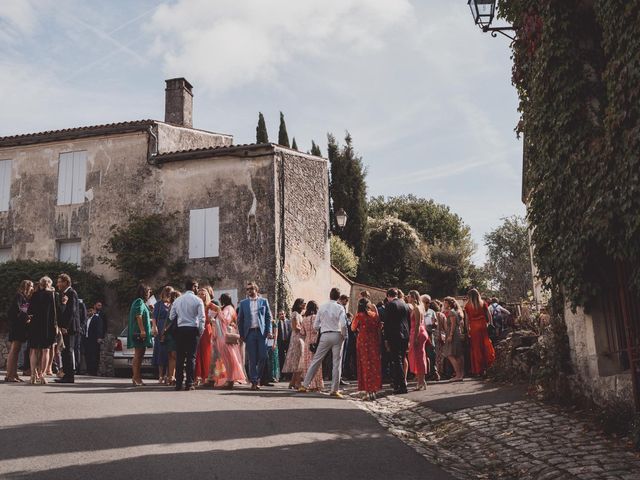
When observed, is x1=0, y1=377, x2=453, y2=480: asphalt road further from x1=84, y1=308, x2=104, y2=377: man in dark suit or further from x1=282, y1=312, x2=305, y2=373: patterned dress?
x1=84, y1=308, x2=104, y2=377: man in dark suit

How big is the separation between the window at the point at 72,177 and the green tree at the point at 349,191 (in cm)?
2435

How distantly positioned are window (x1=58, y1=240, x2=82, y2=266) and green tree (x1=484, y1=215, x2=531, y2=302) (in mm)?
34788

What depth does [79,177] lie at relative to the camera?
2414cm

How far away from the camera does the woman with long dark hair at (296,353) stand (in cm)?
1341

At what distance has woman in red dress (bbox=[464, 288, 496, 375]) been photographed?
1345 centimetres

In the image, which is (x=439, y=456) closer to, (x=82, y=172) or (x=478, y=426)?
(x=478, y=426)

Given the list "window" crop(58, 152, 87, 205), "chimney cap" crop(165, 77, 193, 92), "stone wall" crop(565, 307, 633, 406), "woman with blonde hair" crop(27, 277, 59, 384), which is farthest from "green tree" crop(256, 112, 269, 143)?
"stone wall" crop(565, 307, 633, 406)

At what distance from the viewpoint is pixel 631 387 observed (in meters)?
7.21

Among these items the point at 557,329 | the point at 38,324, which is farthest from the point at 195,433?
the point at 38,324

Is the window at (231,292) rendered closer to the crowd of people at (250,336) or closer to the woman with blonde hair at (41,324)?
the crowd of people at (250,336)

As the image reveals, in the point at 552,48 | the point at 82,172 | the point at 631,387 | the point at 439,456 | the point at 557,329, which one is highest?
the point at 82,172

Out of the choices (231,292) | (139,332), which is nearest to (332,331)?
(139,332)

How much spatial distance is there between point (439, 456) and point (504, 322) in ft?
39.1

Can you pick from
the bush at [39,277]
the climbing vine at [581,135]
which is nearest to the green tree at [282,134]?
the bush at [39,277]
